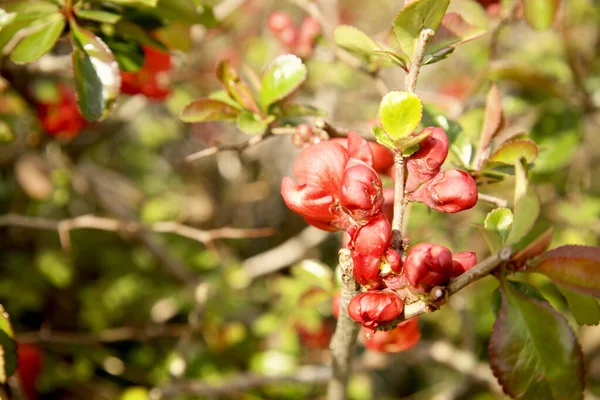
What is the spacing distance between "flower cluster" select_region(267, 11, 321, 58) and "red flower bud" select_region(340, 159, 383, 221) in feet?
2.74

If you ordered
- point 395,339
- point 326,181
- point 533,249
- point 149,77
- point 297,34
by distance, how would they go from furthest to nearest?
point 297,34, point 149,77, point 395,339, point 326,181, point 533,249

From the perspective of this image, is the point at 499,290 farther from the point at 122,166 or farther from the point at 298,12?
the point at 298,12

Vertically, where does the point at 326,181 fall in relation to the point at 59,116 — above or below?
above

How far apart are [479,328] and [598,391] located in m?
0.54

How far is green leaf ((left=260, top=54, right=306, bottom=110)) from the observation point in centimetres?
76

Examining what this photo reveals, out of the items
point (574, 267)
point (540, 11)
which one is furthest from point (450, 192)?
point (540, 11)

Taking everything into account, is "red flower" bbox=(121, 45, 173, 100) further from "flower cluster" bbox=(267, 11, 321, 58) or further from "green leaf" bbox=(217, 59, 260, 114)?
"green leaf" bbox=(217, 59, 260, 114)

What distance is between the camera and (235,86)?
0.82 metres

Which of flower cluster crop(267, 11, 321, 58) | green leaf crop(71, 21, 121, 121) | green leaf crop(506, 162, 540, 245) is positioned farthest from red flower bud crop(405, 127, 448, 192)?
flower cluster crop(267, 11, 321, 58)

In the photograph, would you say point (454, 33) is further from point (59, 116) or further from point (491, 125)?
point (59, 116)

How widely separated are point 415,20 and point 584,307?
1.31ft

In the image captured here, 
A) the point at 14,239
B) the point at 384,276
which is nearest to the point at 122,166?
the point at 14,239

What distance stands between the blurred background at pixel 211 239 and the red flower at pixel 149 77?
8cm

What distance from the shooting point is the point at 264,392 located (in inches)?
62.0
